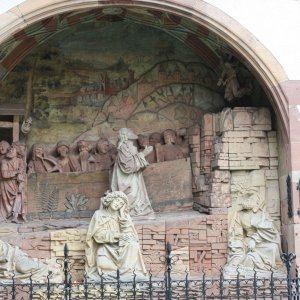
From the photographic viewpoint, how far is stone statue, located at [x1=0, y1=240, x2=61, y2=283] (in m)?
12.0

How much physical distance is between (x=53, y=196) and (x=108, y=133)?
4.66 feet

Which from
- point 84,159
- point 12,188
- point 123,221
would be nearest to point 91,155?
point 84,159

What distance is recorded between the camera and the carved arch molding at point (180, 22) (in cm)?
1218

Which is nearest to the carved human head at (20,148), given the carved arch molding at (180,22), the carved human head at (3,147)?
the carved human head at (3,147)

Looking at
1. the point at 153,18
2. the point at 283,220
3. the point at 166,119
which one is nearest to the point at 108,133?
the point at 166,119

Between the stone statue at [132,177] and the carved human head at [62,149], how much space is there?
992 mm

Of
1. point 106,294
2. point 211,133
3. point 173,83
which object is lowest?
point 106,294

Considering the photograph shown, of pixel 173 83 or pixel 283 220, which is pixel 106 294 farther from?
pixel 173 83

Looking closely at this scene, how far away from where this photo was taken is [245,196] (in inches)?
516

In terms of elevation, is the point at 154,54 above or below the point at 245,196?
above

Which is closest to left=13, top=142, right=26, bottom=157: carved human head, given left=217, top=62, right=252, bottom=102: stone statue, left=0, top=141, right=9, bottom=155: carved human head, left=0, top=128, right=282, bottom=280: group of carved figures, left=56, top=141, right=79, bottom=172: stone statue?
left=0, top=128, right=282, bottom=280: group of carved figures

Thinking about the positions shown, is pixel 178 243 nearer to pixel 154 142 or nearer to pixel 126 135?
pixel 126 135

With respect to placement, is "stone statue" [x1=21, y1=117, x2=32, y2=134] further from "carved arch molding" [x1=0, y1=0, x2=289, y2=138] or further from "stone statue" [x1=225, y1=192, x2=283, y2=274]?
"stone statue" [x1=225, y1=192, x2=283, y2=274]

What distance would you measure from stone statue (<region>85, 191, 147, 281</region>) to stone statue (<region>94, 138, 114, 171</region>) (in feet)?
4.64
